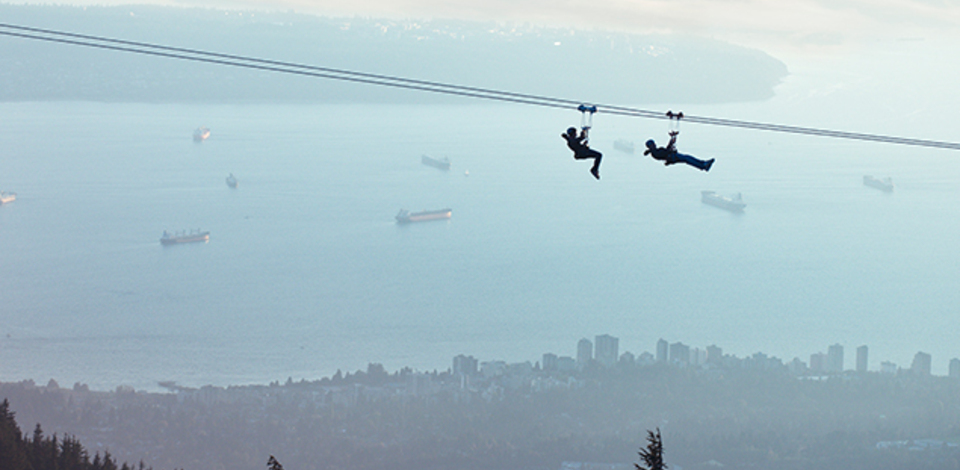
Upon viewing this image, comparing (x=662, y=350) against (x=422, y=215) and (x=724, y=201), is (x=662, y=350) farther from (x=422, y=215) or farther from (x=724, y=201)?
(x=724, y=201)

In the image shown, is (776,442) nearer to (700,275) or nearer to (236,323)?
(700,275)

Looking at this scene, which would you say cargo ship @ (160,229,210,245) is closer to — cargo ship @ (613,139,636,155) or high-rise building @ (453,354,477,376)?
high-rise building @ (453,354,477,376)

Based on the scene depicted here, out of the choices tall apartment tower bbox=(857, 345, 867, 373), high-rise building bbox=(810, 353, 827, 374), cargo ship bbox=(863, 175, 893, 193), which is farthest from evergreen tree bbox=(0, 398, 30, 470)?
cargo ship bbox=(863, 175, 893, 193)

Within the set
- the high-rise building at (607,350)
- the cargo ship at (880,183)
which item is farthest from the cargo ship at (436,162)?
the high-rise building at (607,350)

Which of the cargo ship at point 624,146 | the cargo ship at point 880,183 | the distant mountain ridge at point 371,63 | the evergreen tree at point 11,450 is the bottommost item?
the evergreen tree at point 11,450

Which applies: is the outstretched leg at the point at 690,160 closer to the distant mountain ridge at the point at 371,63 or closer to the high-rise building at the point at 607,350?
the high-rise building at the point at 607,350

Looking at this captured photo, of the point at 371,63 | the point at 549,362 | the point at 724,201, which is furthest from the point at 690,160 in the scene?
the point at 371,63
